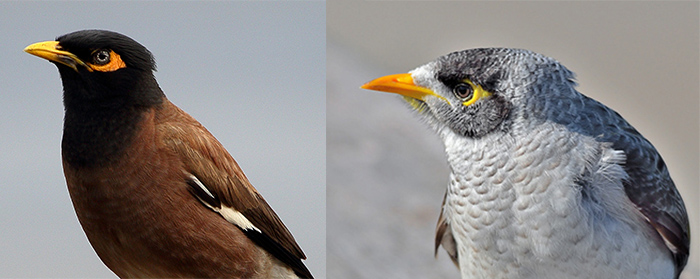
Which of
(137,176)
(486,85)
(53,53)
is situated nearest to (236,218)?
(137,176)

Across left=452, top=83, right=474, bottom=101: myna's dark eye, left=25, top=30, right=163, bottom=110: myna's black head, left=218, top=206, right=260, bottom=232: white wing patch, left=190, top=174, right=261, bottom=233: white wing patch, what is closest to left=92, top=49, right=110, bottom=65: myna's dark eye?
left=25, top=30, right=163, bottom=110: myna's black head

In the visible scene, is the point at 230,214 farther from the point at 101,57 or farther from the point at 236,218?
the point at 101,57

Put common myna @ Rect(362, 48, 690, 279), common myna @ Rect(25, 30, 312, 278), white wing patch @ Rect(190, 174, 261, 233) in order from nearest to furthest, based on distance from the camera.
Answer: common myna @ Rect(362, 48, 690, 279) < common myna @ Rect(25, 30, 312, 278) < white wing patch @ Rect(190, 174, 261, 233)

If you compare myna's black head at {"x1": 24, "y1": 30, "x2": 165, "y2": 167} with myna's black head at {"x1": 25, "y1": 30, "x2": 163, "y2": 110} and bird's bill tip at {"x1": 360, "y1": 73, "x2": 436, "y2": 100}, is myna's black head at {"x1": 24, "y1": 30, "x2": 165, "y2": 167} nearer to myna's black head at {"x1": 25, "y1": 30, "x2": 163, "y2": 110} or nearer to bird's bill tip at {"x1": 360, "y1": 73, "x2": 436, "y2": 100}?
myna's black head at {"x1": 25, "y1": 30, "x2": 163, "y2": 110}

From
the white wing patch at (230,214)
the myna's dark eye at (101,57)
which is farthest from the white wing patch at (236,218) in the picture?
the myna's dark eye at (101,57)

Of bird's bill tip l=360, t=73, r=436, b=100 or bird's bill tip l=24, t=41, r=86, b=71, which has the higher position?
bird's bill tip l=24, t=41, r=86, b=71

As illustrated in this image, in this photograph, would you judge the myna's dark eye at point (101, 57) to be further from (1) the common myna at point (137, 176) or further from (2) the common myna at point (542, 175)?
(2) the common myna at point (542, 175)

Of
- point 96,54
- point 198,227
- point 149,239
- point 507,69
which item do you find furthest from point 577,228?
point 96,54
